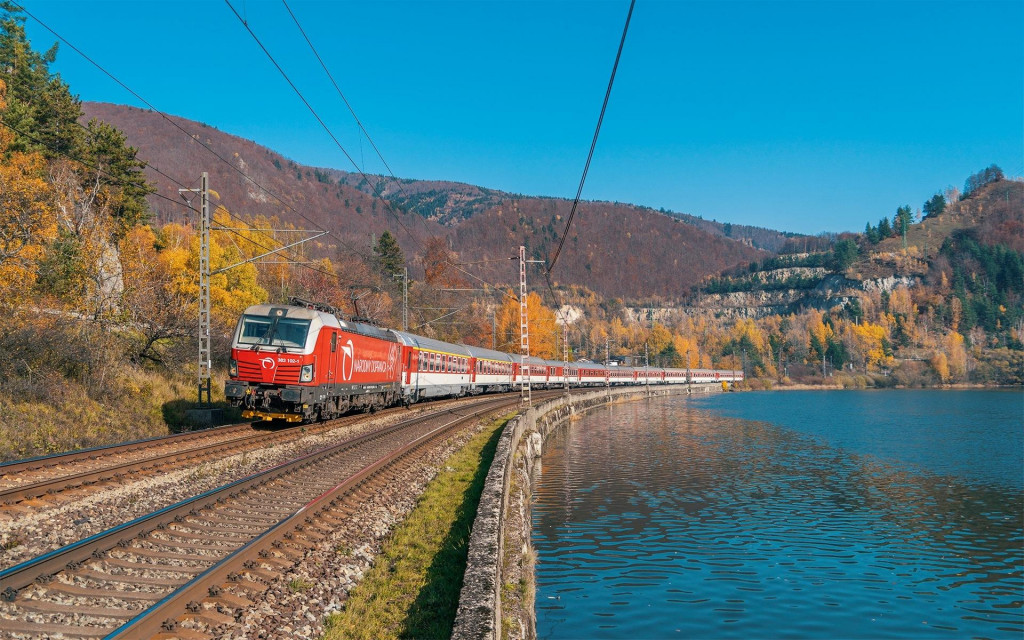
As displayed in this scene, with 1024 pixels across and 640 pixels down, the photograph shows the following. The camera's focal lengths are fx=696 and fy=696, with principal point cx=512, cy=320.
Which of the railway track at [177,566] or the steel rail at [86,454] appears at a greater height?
the steel rail at [86,454]

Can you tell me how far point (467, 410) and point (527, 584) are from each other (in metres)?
25.0

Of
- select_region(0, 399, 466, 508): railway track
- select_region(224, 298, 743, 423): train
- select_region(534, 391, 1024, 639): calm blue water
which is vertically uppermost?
select_region(224, 298, 743, 423): train

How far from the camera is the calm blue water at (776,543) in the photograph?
10.9 metres

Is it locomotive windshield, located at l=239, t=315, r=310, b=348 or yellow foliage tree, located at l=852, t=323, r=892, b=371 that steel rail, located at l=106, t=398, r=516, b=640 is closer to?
locomotive windshield, located at l=239, t=315, r=310, b=348

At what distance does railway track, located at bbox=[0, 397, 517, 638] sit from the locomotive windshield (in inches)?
335

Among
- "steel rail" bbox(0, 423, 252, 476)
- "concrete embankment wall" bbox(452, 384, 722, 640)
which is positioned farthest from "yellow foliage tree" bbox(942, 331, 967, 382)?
"steel rail" bbox(0, 423, 252, 476)

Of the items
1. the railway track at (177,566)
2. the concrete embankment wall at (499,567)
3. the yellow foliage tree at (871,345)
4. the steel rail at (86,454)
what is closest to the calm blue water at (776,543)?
the concrete embankment wall at (499,567)

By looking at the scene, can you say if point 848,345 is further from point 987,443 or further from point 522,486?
point 522,486

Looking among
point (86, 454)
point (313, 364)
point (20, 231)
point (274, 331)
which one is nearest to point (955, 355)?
point (313, 364)

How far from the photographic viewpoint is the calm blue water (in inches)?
431

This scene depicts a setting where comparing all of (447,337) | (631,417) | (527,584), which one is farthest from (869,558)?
(447,337)

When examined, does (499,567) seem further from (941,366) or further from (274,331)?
(941,366)

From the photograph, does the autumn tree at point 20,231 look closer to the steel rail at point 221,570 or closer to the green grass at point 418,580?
the steel rail at point 221,570

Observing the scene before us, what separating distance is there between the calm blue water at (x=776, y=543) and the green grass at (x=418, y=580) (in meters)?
1.97
